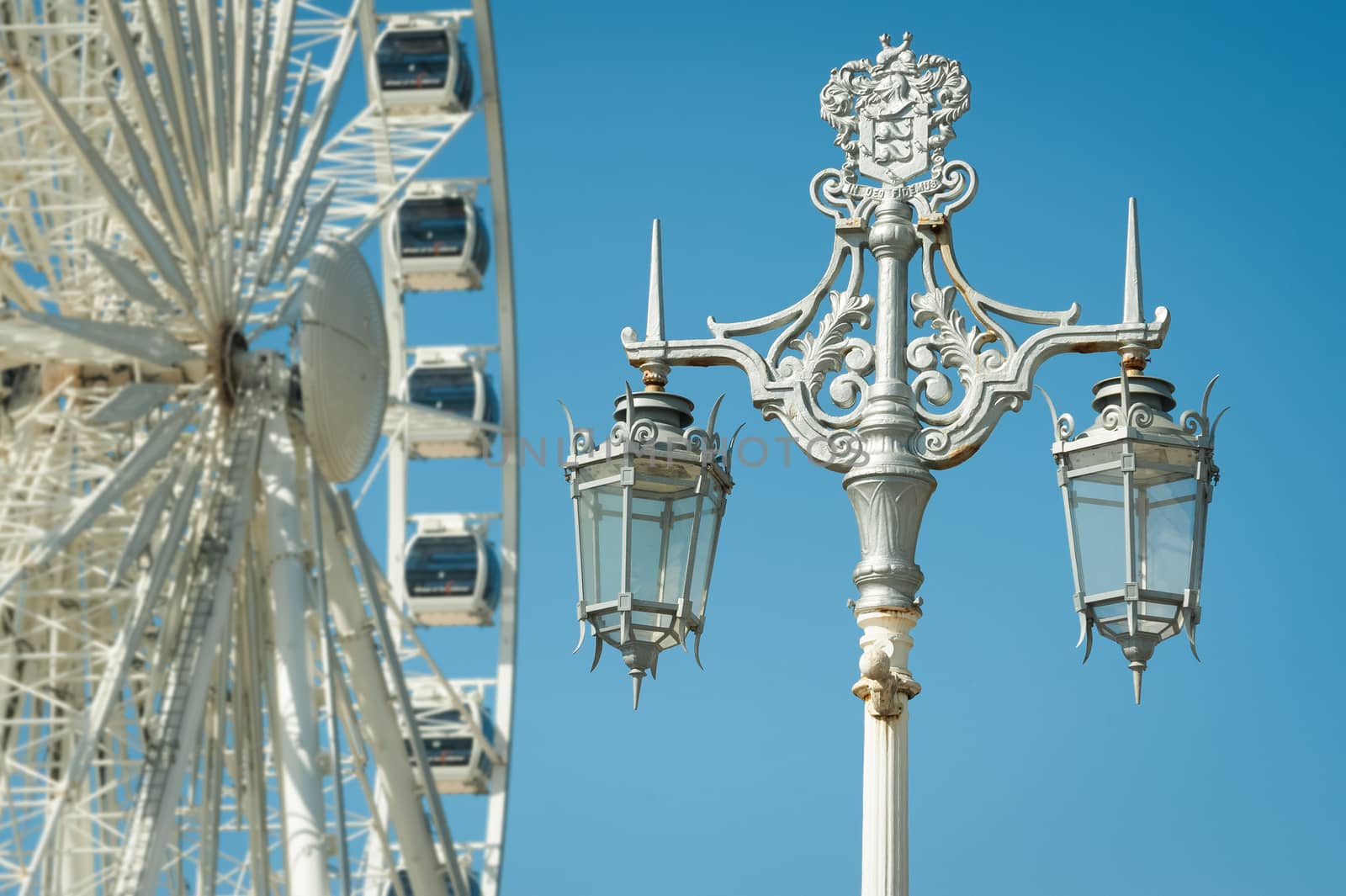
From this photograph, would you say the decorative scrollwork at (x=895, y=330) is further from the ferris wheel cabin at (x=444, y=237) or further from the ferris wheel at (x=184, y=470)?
A: the ferris wheel cabin at (x=444, y=237)

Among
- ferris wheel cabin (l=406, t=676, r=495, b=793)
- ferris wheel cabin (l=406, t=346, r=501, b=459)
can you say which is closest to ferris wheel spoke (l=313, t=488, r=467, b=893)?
ferris wheel cabin (l=406, t=676, r=495, b=793)

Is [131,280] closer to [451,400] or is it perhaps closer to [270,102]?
[270,102]

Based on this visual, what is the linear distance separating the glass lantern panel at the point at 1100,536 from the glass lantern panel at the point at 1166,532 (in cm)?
7

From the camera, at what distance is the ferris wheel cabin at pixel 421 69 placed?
93.0 feet

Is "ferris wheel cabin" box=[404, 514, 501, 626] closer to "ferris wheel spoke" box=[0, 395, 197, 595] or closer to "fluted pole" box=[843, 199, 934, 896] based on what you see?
"ferris wheel spoke" box=[0, 395, 197, 595]

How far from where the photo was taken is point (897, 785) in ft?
23.1

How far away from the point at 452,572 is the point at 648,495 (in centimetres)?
2244

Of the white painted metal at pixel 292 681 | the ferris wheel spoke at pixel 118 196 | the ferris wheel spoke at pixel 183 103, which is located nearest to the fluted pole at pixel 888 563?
the ferris wheel spoke at pixel 118 196

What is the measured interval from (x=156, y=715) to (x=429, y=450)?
11.0 meters

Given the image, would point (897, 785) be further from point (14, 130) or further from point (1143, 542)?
point (14, 130)

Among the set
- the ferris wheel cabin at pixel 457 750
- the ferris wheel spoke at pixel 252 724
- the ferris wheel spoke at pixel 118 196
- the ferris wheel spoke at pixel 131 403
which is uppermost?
the ferris wheel spoke at pixel 118 196

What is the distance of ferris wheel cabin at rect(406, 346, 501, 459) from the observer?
29672 millimetres

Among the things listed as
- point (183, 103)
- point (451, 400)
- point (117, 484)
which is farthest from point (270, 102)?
point (451, 400)

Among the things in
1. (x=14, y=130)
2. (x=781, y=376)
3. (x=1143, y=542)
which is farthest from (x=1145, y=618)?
(x=14, y=130)
